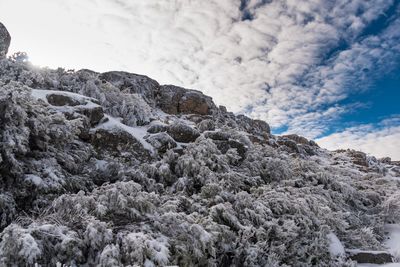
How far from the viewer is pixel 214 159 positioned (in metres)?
9.56

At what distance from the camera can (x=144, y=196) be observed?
6121 mm

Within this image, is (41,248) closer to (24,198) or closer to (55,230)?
(55,230)

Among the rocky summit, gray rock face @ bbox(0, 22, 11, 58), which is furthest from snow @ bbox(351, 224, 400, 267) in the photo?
gray rock face @ bbox(0, 22, 11, 58)

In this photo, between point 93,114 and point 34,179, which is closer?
point 34,179

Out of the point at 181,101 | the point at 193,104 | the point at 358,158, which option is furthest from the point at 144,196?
the point at 358,158

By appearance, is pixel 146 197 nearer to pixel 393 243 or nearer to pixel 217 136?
pixel 217 136

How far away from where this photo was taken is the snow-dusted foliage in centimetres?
473

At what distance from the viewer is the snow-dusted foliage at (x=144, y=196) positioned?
473 cm

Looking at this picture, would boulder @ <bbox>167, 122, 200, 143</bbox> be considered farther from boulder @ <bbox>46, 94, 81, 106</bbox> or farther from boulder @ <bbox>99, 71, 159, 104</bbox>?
boulder @ <bbox>99, 71, 159, 104</bbox>

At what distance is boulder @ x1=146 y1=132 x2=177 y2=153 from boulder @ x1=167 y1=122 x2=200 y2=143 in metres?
0.48

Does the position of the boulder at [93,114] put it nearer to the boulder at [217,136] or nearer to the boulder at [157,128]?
the boulder at [157,128]

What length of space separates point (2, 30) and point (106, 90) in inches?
284

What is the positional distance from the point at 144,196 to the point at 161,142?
13.4ft

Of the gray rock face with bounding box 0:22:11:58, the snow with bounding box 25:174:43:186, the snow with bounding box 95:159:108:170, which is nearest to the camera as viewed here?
the snow with bounding box 25:174:43:186
